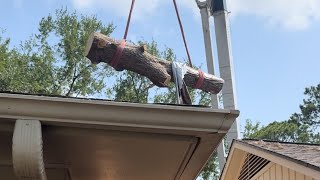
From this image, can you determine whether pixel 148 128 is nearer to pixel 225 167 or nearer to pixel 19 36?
pixel 225 167

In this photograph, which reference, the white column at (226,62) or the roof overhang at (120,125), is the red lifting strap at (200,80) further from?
the white column at (226,62)

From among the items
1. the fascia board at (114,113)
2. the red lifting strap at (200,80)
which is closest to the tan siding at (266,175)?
the red lifting strap at (200,80)

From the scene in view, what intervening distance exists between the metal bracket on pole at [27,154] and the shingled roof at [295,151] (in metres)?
2.59

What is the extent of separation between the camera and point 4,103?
9.21 feet

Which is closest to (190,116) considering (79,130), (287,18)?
(79,130)

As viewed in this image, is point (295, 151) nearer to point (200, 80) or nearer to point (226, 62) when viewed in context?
point (200, 80)

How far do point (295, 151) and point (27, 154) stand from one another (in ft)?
12.3

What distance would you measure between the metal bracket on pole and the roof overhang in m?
0.11

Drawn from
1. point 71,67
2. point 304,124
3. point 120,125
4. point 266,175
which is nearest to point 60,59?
point 71,67

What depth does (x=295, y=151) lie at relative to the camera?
18.7ft

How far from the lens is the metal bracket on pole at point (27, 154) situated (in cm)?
269

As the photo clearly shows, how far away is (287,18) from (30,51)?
50.0ft

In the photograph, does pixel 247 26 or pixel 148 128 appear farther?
pixel 247 26

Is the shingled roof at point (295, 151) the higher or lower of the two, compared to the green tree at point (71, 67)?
lower
